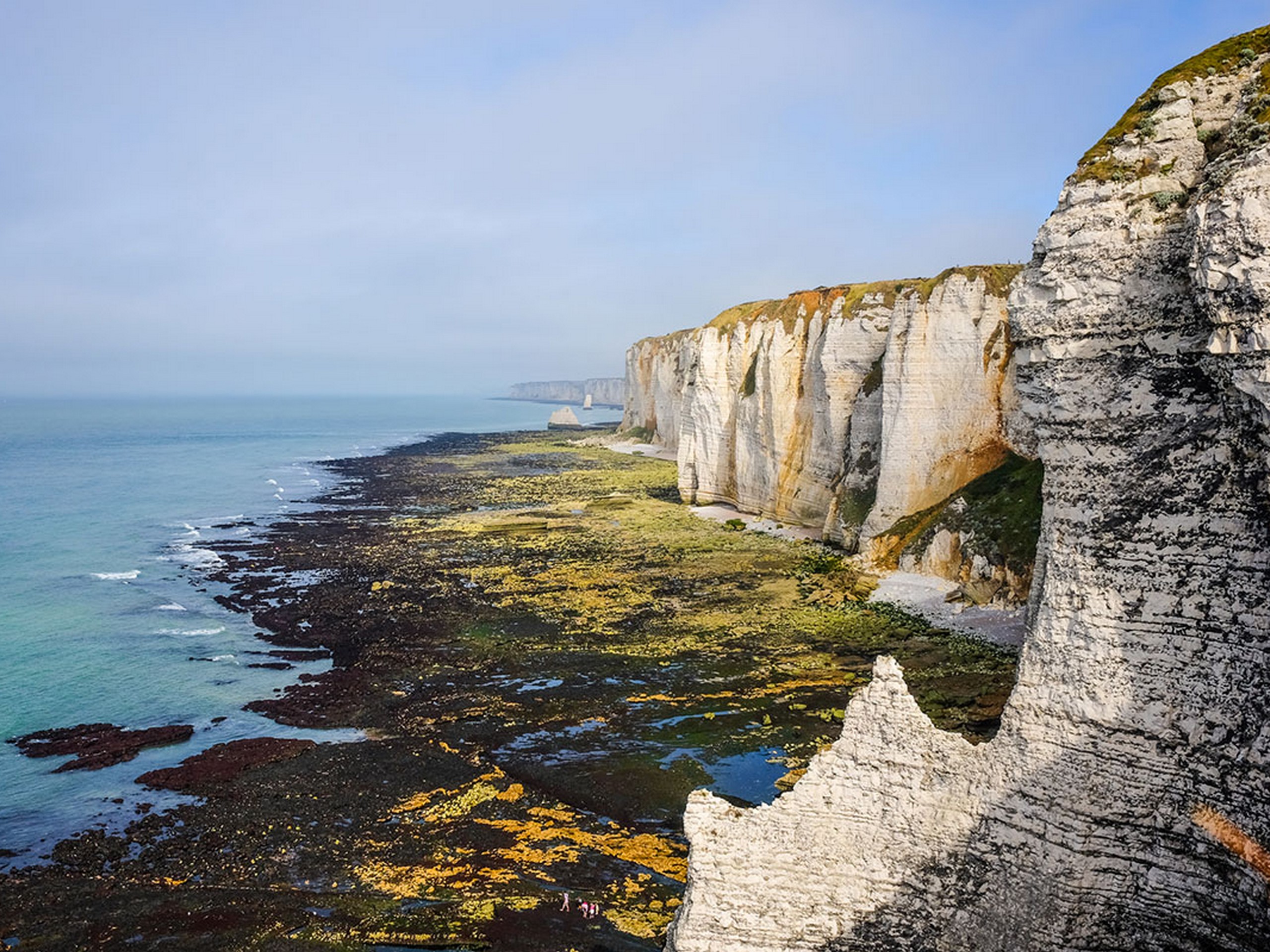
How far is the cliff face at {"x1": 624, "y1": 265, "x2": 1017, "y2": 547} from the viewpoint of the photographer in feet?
114

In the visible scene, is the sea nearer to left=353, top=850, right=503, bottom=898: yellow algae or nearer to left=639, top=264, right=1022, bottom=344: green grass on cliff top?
left=353, top=850, right=503, bottom=898: yellow algae

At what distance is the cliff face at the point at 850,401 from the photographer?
114 ft

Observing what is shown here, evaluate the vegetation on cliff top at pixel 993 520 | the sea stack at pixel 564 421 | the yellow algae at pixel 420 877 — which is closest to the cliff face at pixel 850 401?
the vegetation on cliff top at pixel 993 520

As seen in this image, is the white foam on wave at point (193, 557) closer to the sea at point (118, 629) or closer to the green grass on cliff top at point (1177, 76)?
the sea at point (118, 629)

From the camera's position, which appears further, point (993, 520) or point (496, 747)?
point (993, 520)

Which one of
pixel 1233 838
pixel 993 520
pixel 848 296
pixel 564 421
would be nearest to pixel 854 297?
pixel 848 296

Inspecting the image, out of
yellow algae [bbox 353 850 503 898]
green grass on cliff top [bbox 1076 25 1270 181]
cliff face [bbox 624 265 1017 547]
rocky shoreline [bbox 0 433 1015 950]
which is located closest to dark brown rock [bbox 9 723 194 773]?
rocky shoreline [bbox 0 433 1015 950]

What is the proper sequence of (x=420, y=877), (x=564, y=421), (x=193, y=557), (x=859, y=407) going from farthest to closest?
(x=564, y=421)
(x=193, y=557)
(x=859, y=407)
(x=420, y=877)

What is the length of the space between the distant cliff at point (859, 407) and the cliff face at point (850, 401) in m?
0.06

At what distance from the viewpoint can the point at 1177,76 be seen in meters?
10.2

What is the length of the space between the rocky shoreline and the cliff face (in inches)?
193

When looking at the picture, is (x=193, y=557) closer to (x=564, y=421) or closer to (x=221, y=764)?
(x=221, y=764)

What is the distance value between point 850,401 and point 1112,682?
1378 inches

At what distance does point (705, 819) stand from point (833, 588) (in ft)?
79.0
